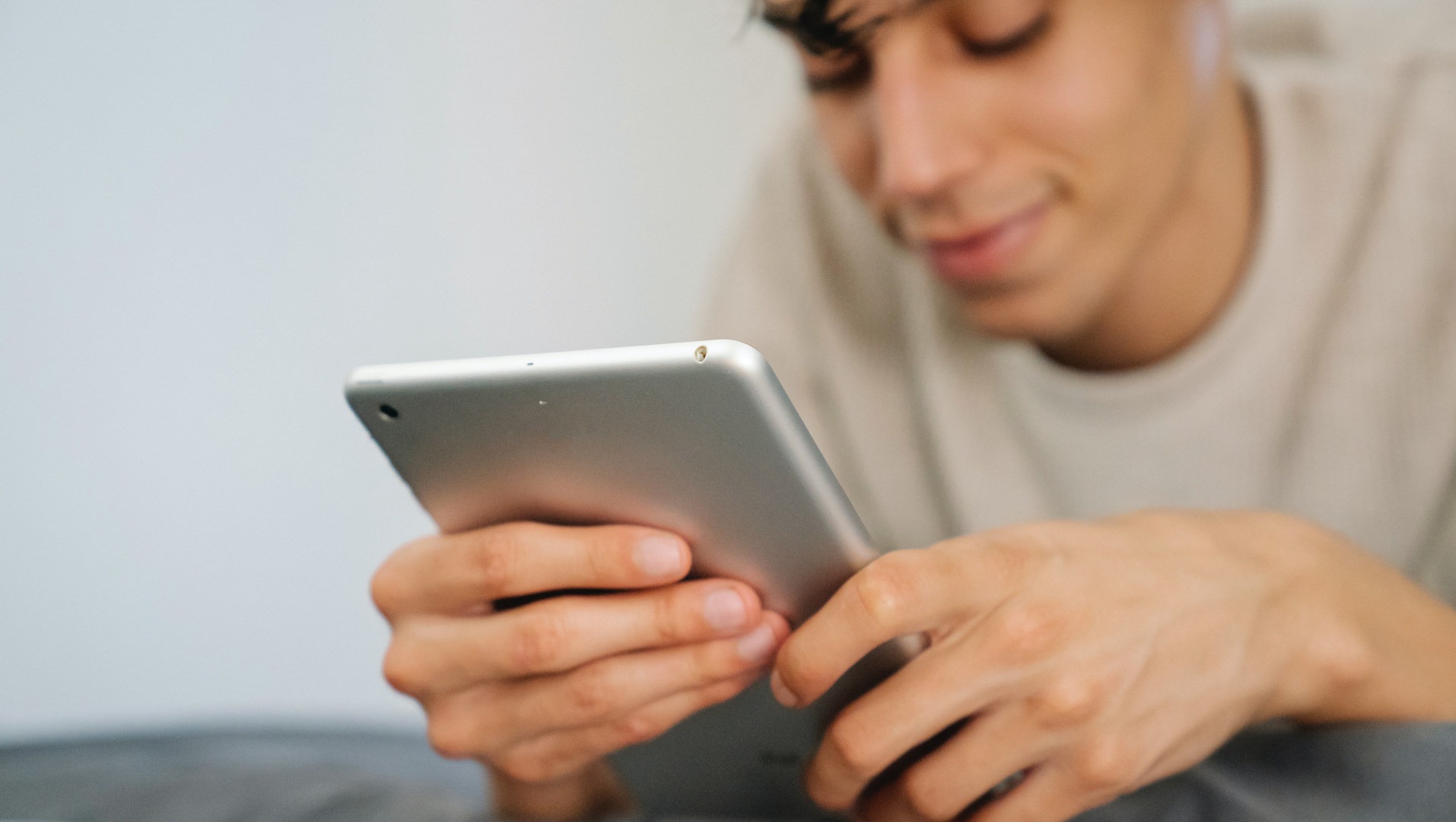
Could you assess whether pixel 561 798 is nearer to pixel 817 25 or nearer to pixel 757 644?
pixel 757 644

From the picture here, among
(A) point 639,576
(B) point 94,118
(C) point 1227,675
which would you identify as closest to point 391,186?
(B) point 94,118

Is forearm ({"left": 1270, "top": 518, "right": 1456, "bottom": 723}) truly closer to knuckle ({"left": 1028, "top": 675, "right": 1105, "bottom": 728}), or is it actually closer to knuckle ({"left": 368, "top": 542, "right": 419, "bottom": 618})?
knuckle ({"left": 1028, "top": 675, "right": 1105, "bottom": 728})

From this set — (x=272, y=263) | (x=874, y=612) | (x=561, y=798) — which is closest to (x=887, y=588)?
(x=874, y=612)

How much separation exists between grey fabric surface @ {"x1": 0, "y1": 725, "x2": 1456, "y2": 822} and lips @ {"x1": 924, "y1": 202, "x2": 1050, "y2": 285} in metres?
0.37

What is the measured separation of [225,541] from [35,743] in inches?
32.6

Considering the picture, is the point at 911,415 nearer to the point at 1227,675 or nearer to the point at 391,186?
the point at 1227,675

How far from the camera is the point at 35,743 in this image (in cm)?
69

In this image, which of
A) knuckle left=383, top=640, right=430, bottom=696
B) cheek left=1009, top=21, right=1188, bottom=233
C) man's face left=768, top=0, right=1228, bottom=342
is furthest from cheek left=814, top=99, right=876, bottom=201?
knuckle left=383, top=640, right=430, bottom=696

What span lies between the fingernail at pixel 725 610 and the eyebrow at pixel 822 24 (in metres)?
0.40

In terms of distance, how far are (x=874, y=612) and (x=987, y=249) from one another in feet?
1.42

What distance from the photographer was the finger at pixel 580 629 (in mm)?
418

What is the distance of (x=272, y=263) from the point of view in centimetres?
144

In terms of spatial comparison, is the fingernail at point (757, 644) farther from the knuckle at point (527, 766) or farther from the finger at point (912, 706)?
the knuckle at point (527, 766)

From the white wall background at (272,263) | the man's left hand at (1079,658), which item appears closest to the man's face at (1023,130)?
the man's left hand at (1079,658)
